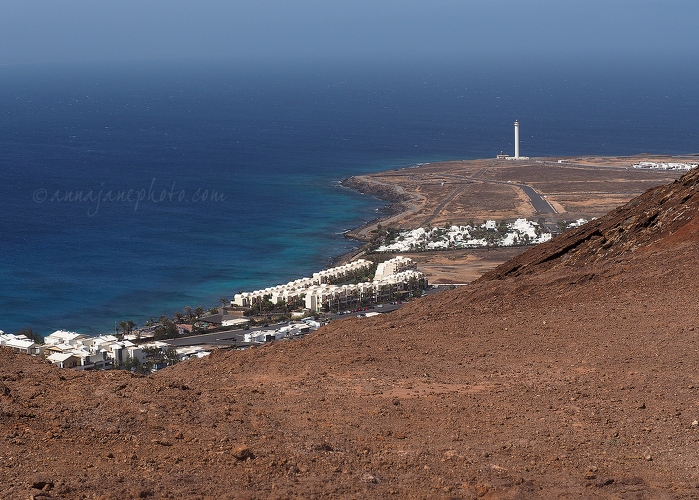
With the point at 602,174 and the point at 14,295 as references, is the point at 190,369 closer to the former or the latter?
the point at 14,295

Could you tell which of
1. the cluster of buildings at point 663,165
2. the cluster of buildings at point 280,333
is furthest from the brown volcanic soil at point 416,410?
the cluster of buildings at point 663,165

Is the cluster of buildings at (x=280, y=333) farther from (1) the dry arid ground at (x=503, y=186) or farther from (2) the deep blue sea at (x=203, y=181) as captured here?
(1) the dry arid ground at (x=503, y=186)

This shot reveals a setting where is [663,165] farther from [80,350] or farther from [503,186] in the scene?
[80,350]

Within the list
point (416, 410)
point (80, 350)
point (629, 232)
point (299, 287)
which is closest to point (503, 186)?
point (299, 287)

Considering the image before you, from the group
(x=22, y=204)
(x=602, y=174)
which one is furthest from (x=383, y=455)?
(x=602, y=174)

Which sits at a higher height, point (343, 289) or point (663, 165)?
point (663, 165)

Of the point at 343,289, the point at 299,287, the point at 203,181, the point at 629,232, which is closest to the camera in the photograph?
the point at 629,232

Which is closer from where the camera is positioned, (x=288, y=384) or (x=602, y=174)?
(x=288, y=384)
